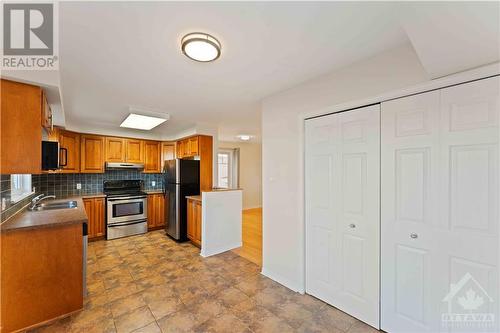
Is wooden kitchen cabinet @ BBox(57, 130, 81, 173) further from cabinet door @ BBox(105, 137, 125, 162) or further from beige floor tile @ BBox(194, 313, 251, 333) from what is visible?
beige floor tile @ BBox(194, 313, 251, 333)

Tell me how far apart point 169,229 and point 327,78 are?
404cm

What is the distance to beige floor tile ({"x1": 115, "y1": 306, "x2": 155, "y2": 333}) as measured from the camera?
183cm

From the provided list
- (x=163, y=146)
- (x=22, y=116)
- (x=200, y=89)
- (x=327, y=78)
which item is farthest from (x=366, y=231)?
(x=163, y=146)

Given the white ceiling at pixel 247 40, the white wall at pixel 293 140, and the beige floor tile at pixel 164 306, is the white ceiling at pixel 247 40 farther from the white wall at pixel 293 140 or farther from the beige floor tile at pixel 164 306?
the beige floor tile at pixel 164 306

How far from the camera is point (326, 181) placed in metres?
2.20

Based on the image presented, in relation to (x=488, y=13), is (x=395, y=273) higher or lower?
lower

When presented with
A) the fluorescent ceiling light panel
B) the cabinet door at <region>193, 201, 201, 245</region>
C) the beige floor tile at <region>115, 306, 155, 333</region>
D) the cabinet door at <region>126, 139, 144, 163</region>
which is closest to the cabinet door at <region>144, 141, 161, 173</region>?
the cabinet door at <region>126, 139, 144, 163</region>

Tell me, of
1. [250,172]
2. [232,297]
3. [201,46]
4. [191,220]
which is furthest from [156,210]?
[201,46]

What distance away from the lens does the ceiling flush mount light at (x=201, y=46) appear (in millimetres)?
1484

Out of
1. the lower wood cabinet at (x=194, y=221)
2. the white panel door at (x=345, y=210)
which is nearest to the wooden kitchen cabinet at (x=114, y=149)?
the lower wood cabinet at (x=194, y=221)

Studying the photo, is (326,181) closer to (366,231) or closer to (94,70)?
(366,231)

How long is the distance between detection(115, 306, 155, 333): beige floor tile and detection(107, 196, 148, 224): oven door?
8.97 ft

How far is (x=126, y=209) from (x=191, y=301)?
9.74ft

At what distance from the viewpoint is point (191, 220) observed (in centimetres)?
397
